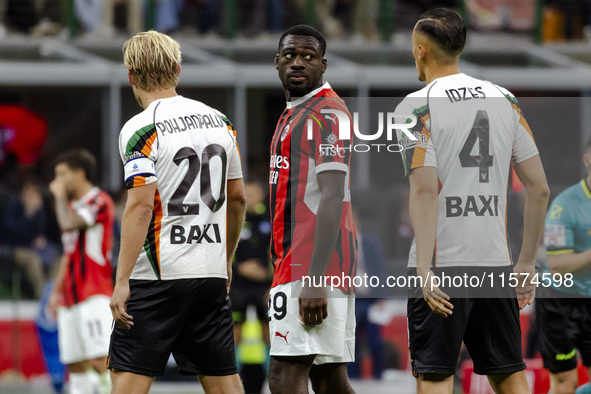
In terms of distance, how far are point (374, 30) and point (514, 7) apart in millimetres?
2602

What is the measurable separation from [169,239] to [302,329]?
0.84 m

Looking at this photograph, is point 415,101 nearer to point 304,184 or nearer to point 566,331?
point 304,184

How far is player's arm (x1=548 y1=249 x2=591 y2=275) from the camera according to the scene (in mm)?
7211

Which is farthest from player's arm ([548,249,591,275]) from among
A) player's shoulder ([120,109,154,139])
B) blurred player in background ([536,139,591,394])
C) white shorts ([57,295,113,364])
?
white shorts ([57,295,113,364])

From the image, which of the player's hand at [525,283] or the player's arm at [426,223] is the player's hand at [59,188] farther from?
the player's hand at [525,283]

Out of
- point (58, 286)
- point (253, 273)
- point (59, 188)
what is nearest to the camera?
point (59, 188)

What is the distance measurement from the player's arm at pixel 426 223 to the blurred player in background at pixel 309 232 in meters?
0.41

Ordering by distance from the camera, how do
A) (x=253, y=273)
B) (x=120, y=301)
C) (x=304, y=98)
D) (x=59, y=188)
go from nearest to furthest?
(x=120, y=301) → (x=304, y=98) → (x=59, y=188) → (x=253, y=273)

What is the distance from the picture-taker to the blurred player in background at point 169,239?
16.8 feet

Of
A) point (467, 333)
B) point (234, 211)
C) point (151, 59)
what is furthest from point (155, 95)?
point (467, 333)

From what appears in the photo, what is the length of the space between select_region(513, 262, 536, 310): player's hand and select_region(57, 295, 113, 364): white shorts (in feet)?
14.0

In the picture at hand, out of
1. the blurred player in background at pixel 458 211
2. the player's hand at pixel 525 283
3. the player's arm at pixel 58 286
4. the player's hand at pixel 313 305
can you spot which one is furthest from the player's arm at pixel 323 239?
the player's arm at pixel 58 286

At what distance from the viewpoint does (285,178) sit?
5.35 m

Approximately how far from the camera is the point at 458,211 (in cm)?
507
